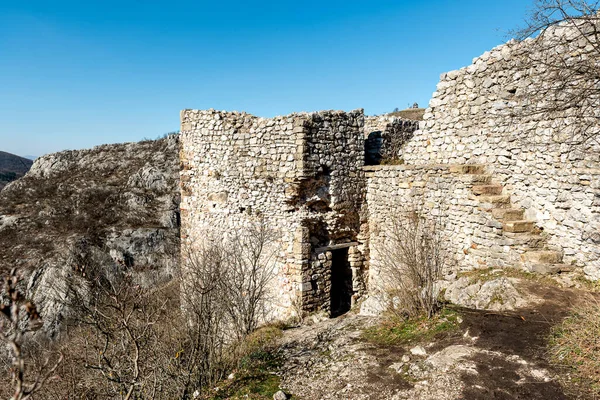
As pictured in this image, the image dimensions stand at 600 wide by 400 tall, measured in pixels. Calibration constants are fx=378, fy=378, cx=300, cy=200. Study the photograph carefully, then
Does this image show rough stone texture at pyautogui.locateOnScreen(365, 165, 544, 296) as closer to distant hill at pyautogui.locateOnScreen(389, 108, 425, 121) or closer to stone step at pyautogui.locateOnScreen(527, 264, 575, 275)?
stone step at pyautogui.locateOnScreen(527, 264, 575, 275)

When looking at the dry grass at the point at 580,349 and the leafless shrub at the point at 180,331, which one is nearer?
the dry grass at the point at 580,349

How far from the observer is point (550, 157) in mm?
7137

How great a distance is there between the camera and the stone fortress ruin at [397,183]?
710 cm

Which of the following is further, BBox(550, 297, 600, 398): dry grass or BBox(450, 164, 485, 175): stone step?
BBox(450, 164, 485, 175): stone step

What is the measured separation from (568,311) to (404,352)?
254cm

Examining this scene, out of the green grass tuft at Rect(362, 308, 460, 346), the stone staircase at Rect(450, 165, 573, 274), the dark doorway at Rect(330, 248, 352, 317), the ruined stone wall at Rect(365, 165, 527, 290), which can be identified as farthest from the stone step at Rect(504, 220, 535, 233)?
the dark doorway at Rect(330, 248, 352, 317)

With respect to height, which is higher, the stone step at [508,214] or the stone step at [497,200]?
the stone step at [497,200]

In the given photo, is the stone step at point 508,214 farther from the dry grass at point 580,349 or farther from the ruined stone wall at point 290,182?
the ruined stone wall at point 290,182

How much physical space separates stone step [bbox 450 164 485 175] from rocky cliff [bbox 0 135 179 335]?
48.1 ft

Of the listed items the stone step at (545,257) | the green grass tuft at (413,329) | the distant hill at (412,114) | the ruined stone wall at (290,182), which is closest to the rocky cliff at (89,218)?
the ruined stone wall at (290,182)

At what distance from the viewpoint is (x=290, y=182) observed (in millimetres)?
9500

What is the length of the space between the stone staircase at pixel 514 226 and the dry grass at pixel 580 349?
5.69 feet

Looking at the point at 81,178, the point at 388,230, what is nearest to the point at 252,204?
the point at 388,230

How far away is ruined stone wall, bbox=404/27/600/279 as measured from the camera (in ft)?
21.8
